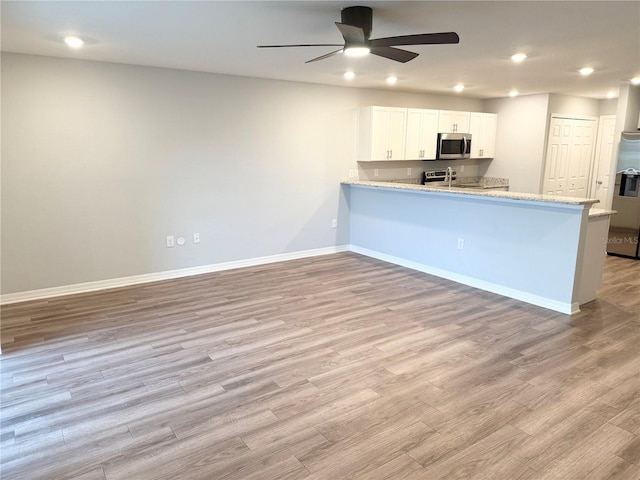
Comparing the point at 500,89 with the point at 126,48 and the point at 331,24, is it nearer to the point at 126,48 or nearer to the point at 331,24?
the point at 331,24

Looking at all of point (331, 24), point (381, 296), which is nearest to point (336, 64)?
point (331, 24)

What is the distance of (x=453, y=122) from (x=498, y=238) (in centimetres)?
315

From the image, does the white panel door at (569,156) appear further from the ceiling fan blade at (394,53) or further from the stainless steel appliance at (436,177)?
the ceiling fan blade at (394,53)

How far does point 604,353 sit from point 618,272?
2796 millimetres

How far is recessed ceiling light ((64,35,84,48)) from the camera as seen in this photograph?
3467mm

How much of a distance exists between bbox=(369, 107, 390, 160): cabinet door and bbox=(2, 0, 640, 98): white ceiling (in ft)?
3.16

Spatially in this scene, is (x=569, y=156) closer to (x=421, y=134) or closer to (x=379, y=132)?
(x=421, y=134)

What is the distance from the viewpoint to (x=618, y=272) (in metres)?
5.49

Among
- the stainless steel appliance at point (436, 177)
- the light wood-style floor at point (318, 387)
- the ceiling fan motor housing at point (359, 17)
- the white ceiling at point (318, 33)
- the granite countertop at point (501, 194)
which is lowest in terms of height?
the light wood-style floor at point (318, 387)

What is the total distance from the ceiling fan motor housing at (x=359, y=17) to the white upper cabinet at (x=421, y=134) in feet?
12.8

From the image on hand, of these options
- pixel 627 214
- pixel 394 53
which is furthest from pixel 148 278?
pixel 627 214

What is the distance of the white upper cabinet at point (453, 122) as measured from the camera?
6973 millimetres

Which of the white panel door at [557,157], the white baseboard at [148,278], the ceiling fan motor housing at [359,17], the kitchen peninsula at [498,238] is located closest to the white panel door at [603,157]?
the white panel door at [557,157]

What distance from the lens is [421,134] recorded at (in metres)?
6.79
